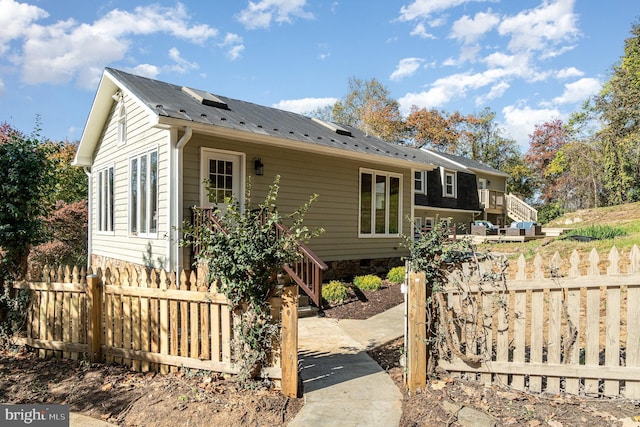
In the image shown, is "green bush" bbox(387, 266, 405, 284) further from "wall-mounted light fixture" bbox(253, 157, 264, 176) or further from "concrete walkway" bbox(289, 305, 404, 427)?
"wall-mounted light fixture" bbox(253, 157, 264, 176)

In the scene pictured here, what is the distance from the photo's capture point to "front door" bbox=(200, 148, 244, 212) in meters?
7.73

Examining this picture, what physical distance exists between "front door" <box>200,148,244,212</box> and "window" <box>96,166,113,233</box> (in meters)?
3.96

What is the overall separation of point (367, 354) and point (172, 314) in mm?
2249

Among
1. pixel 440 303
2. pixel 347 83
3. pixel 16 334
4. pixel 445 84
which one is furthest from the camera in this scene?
pixel 445 84

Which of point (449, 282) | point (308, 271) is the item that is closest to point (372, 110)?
point (308, 271)

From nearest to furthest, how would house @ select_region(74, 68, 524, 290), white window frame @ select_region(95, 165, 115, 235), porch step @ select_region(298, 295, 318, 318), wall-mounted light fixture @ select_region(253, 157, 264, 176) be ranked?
porch step @ select_region(298, 295, 318, 318), house @ select_region(74, 68, 524, 290), wall-mounted light fixture @ select_region(253, 157, 264, 176), white window frame @ select_region(95, 165, 115, 235)

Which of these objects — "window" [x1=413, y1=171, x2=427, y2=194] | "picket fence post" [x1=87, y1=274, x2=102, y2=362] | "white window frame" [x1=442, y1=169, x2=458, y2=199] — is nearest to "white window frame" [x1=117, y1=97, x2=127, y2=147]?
"picket fence post" [x1=87, y1=274, x2=102, y2=362]

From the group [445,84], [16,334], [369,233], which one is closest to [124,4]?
[16,334]

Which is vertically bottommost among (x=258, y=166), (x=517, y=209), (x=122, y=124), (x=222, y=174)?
(x=517, y=209)

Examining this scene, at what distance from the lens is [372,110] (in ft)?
112

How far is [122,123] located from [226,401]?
8528mm

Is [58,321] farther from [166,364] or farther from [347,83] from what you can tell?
[347,83]

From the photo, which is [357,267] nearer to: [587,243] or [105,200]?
[587,243]

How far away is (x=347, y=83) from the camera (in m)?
35.0
